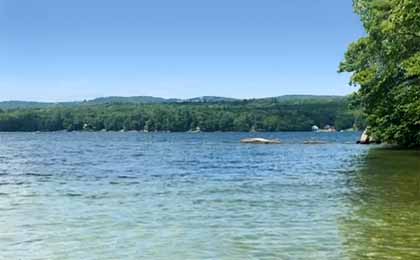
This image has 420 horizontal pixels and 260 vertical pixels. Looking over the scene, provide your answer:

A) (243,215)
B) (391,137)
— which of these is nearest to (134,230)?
(243,215)

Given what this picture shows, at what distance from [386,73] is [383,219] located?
3490 cm

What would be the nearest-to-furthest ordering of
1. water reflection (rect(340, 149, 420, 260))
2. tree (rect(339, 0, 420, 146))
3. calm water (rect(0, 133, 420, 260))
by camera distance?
1. water reflection (rect(340, 149, 420, 260))
2. calm water (rect(0, 133, 420, 260))
3. tree (rect(339, 0, 420, 146))

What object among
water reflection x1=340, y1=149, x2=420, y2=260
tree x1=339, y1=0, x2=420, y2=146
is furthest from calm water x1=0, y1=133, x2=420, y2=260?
tree x1=339, y1=0, x2=420, y2=146

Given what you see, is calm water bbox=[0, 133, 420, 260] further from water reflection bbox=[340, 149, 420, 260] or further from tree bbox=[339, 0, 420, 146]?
tree bbox=[339, 0, 420, 146]

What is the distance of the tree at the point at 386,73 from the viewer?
41.3 metres

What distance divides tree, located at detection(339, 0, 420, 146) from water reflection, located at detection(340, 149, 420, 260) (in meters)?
12.9

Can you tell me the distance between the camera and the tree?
41.3 meters

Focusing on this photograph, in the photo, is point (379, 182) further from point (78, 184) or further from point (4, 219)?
point (4, 219)

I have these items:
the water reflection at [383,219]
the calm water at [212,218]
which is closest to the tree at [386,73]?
the water reflection at [383,219]

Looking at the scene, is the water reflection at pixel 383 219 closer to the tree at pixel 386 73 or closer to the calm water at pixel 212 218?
the calm water at pixel 212 218

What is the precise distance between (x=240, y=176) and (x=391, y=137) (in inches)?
1271

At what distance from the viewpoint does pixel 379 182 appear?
84.8 ft

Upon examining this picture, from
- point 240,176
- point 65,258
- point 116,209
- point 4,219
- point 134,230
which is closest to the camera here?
point 65,258

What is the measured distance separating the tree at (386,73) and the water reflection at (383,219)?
42.5ft
